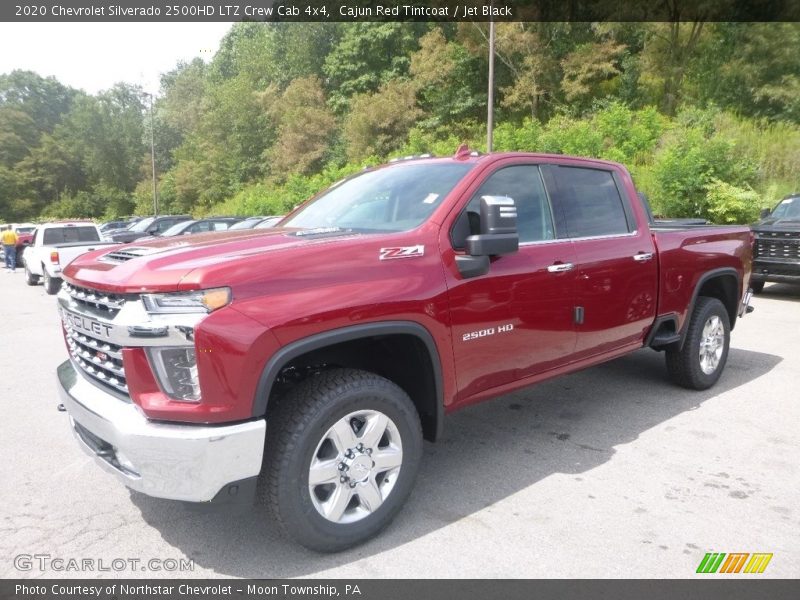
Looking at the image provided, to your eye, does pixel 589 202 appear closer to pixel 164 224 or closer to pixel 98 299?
pixel 98 299

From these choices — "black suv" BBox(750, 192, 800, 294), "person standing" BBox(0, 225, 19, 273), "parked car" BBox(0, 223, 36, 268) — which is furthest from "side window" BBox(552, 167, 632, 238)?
"person standing" BBox(0, 225, 19, 273)

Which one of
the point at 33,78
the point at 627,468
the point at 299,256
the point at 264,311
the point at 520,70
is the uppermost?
the point at 33,78

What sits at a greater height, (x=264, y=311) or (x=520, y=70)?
(x=520, y=70)

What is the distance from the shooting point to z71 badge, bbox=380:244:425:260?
9.45 ft

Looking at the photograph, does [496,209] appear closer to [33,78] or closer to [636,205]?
[636,205]

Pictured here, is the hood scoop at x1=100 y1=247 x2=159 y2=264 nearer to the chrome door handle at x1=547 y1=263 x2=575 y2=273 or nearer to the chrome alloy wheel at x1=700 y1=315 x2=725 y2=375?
the chrome door handle at x1=547 y1=263 x2=575 y2=273

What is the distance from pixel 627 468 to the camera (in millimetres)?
3670

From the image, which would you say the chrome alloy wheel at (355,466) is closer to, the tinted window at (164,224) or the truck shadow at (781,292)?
the truck shadow at (781,292)

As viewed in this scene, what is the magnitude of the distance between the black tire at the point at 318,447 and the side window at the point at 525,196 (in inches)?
47.8

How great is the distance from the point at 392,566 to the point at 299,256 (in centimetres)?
149

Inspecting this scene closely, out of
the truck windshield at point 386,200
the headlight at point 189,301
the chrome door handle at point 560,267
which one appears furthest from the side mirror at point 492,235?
the headlight at point 189,301

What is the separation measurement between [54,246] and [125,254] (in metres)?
12.1

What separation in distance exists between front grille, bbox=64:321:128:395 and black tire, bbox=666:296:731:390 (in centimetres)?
433

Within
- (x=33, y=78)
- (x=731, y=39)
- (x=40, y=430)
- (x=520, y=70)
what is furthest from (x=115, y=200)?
(x=40, y=430)
